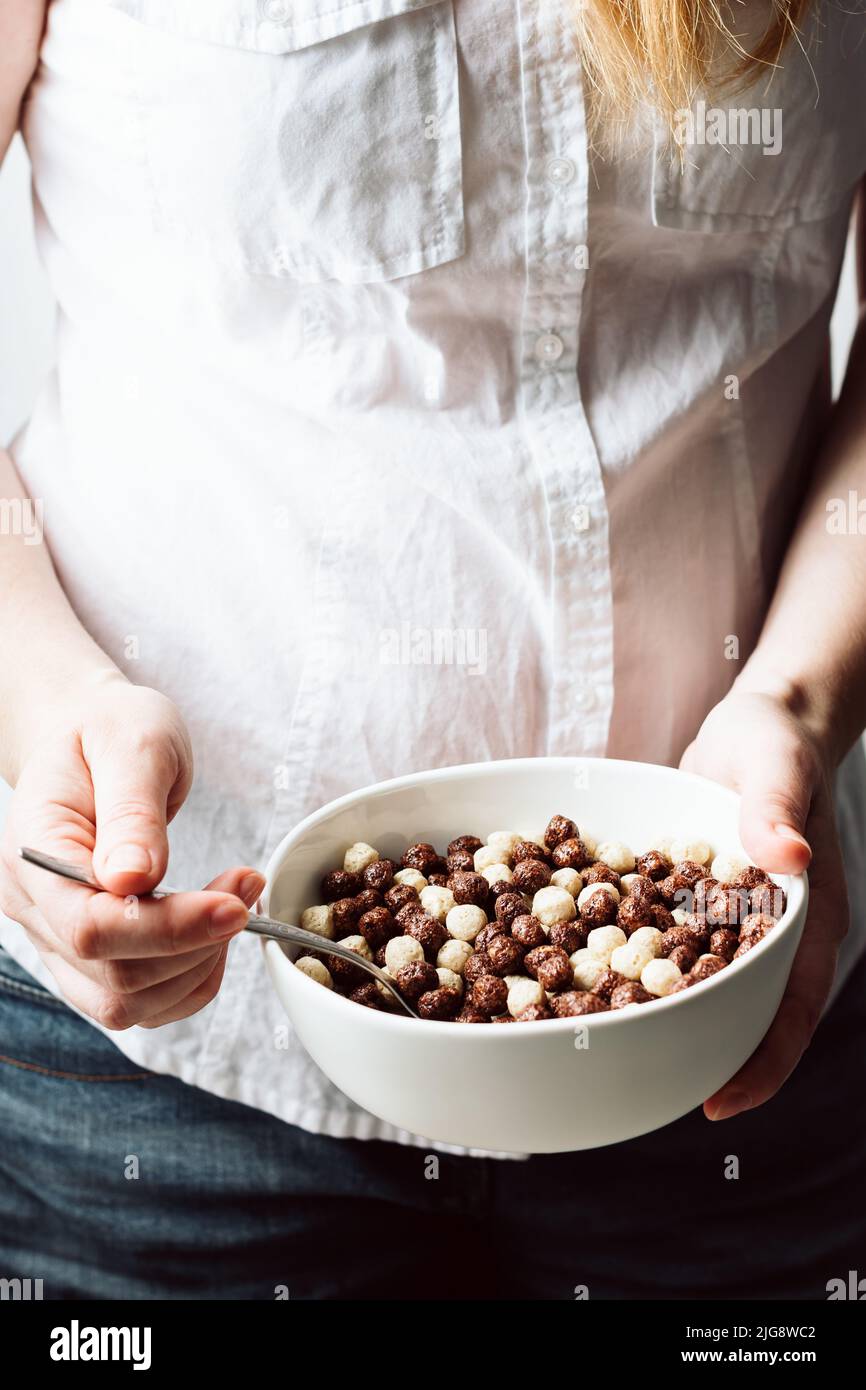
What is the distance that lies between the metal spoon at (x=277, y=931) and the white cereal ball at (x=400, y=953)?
12mm

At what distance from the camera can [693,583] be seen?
2.45 ft

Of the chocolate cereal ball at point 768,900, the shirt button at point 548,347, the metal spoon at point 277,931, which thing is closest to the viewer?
the metal spoon at point 277,931

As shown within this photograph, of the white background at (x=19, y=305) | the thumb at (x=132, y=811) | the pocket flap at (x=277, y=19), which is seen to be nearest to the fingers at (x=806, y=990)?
the thumb at (x=132, y=811)

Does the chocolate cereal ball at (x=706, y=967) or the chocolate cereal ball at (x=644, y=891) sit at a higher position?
the chocolate cereal ball at (x=644, y=891)

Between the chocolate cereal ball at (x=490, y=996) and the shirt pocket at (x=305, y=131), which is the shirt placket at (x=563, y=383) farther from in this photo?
the chocolate cereal ball at (x=490, y=996)

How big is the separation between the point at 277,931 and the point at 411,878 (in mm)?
129

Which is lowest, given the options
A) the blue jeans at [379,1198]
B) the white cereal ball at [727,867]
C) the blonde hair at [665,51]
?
the blue jeans at [379,1198]

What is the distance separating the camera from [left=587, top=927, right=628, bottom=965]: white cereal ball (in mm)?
629

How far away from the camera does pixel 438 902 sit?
66 cm

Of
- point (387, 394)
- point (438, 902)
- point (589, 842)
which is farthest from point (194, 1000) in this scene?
point (387, 394)

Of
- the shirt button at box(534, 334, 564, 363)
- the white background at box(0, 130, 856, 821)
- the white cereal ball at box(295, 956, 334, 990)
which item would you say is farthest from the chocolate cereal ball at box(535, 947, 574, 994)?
the white background at box(0, 130, 856, 821)

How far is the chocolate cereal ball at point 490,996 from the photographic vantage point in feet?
1.98

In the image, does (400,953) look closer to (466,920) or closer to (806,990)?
(466,920)
